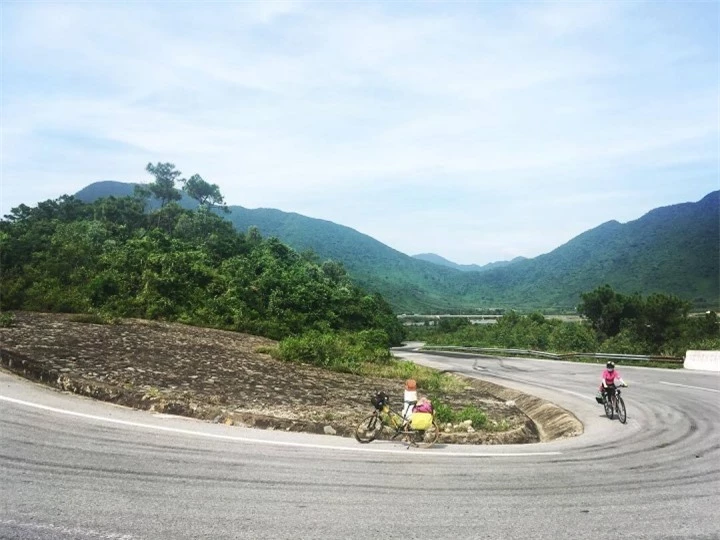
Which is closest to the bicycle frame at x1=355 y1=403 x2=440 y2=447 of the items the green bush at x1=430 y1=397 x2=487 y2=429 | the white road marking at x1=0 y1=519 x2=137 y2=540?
the green bush at x1=430 y1=397 x2=487 y2=429

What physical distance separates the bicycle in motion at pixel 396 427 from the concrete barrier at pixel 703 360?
901 inches

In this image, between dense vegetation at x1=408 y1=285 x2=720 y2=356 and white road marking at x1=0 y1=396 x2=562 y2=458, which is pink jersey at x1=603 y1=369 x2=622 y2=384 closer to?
white road marking at x1=0 y1=396 x2=562 y2=458

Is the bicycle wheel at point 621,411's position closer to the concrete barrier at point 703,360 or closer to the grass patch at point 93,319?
the concrete barrier at point 703,360

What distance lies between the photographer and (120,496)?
484 cm

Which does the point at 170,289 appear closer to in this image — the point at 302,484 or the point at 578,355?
the point at 302,484

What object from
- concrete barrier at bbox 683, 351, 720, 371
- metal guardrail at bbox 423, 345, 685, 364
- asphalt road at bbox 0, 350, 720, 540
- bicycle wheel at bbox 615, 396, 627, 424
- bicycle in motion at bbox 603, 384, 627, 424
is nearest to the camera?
asphalt road at bbox 0, 350, 720, 540

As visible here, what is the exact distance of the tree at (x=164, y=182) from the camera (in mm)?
109438

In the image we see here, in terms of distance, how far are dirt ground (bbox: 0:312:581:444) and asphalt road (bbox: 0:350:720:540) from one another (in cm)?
51

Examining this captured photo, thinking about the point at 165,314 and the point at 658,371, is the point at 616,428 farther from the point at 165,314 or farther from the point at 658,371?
the point at 165,314

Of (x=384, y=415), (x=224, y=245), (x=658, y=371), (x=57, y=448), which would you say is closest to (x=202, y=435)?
(x=57, y=448)

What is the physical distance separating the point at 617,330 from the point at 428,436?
198 ft

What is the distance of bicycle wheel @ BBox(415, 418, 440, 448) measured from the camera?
337 inches

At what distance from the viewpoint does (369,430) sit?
8.62 m

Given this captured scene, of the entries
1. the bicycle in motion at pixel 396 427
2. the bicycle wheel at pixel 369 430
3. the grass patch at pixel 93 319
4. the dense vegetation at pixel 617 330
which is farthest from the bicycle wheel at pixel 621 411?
the dense vegetation at pixel 617 330
